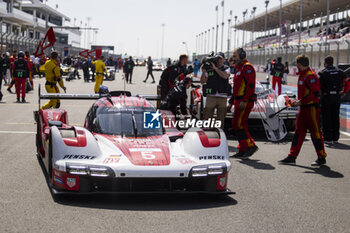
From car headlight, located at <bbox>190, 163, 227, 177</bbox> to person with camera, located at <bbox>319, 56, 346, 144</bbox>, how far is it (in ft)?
18.4

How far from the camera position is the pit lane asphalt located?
Result: 5184 millimetres

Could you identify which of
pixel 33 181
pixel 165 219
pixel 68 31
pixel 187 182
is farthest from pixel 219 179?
pixel 68 31

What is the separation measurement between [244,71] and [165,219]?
4.51 meters

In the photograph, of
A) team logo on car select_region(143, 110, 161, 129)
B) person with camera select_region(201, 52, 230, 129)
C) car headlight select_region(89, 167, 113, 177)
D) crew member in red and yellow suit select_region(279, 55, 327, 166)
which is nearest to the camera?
car headlight select_region(89, 167, 113, 177)

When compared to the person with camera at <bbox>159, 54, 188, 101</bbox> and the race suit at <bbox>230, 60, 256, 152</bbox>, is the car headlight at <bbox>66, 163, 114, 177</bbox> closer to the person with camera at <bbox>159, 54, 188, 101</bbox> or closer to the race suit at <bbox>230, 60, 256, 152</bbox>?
the race suit at <bbox>230, 60, 256, 152</bbox>

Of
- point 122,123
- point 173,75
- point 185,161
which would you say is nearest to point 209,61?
point 173,75

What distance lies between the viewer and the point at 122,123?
735 centimetres

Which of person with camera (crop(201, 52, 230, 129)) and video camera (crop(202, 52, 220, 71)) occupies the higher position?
video camera (crop(202, 52, 220, 71))

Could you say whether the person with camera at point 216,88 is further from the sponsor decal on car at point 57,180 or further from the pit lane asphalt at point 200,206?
the sponsor decal on car at point 57,180

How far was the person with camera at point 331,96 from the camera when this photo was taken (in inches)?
445

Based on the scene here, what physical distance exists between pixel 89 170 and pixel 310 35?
68976 millimetres

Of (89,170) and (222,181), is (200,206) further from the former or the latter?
(89,170)

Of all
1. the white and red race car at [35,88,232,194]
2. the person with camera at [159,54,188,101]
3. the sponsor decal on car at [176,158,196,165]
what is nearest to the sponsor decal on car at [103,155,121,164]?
the white and red race car at [35,88,232,194]

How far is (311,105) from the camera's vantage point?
906 cm
